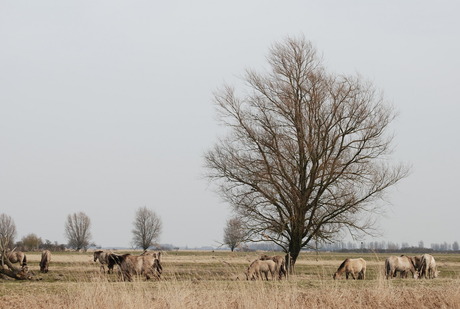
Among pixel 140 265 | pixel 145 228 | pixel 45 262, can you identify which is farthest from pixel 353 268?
pixel 145 228

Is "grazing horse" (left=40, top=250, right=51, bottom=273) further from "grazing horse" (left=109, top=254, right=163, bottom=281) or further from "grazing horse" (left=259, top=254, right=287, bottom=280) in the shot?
"grazing horse" (left=259, top=254, right=287, bottom=280)

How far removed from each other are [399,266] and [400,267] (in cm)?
7

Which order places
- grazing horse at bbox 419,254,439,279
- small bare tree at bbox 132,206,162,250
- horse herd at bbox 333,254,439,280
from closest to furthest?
horse herd at bbox 333,254,439,280
grazing horse at bbox 419,254,439,279
small bare tree at bbox 132,206,162,250

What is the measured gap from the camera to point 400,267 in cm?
2880

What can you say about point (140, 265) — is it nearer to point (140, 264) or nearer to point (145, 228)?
point (140, 264)

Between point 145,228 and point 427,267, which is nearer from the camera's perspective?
point 427,267

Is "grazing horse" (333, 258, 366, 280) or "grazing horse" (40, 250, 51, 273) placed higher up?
"grazing horse" (40, 250, 51, 273)

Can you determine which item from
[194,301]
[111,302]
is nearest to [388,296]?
[194,301]

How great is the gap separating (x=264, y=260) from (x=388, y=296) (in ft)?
37.4

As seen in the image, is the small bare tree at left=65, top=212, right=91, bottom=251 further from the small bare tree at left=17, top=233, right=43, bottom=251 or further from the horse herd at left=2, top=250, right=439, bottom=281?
the horse herd at left=2, top=250, right=439, bottom=281

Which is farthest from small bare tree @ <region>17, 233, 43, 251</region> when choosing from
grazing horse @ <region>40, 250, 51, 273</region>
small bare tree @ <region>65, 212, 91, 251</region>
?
grazing horse @ <region>40, 250, 51, 273</region>

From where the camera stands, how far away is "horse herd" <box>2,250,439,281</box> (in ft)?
80.9

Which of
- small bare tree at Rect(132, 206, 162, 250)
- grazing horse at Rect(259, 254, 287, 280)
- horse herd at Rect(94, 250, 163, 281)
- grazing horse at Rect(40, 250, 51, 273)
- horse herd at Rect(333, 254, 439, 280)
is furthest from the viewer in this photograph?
small bare tree at Rect(132, 206, 162, 250)

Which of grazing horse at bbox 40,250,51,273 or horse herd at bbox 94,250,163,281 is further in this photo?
grazing horse at bbox 40,250,51,273
